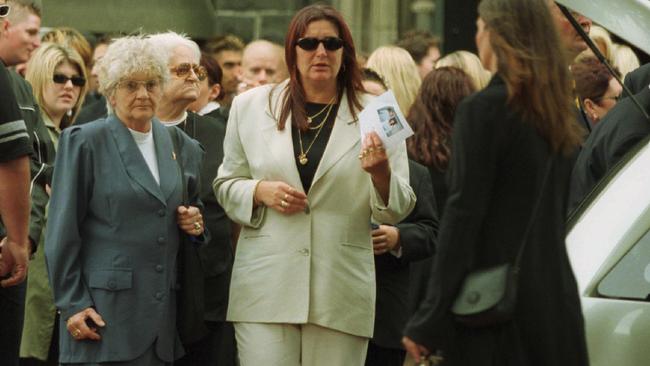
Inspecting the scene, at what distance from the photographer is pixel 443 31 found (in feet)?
55.4

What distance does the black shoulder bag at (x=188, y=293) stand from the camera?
7.12 m

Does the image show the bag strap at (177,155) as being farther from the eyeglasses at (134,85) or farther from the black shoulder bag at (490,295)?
the black shoulder bag at (490,295)

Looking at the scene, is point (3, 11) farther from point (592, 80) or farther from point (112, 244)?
point (592, 80)

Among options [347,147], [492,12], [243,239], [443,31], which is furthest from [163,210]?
[443,31]

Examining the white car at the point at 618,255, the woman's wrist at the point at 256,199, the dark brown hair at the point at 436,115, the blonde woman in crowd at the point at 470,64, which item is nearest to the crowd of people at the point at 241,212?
the woman's wrist at the point at 256,199

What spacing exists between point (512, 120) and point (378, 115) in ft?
5.16

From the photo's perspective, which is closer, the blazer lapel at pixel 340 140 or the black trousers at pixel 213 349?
the blazer lapel at pixel 340 140

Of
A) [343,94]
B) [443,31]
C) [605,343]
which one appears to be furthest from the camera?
[443,31]

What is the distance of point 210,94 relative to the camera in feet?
32.2

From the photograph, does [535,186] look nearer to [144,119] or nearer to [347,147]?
[347,147]

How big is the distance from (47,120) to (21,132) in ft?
9.89

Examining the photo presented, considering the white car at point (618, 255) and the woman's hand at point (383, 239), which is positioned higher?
the white car at point (618, 255)

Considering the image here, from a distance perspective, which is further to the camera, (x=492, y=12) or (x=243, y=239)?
(x=243, y=239)

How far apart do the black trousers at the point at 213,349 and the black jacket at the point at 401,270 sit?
0.84 meters
